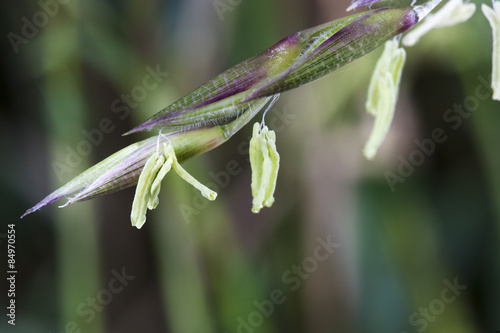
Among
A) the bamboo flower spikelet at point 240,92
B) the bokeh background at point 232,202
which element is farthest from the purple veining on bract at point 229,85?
the bokeh background at point 232,202

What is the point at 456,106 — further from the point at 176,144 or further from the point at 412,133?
the point at 176,144

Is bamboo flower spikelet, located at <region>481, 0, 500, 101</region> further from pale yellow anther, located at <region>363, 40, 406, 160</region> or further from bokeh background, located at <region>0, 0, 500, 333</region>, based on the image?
bokeh background, located at <region>0, 0, 500, 333</region>

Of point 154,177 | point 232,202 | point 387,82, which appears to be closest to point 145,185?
point 154,177

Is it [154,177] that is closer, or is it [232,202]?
[154,177]

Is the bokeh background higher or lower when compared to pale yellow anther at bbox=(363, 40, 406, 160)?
higher

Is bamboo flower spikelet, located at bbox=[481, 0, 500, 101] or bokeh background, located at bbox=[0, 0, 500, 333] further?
bokeh background, located at bbox=[0, 0, 500, 333]

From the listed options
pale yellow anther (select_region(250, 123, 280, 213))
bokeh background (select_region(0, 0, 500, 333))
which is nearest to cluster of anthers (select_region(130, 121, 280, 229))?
pale yellow anther (select_region(250, 123, 280, 213))

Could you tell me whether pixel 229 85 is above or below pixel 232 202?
below

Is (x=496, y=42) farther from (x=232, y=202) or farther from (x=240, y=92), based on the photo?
(x=232, y=202)
